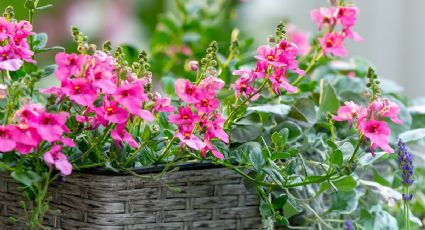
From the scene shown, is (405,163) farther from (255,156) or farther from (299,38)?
(299,38)

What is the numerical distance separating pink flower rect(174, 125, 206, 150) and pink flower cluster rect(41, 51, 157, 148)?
0.03 metres

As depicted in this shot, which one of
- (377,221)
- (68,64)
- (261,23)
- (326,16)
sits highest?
(261,23)

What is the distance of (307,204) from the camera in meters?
0.70

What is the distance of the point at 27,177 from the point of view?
54cm

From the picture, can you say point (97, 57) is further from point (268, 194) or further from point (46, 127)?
point (268, 194)

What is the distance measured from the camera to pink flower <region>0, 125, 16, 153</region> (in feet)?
1.72

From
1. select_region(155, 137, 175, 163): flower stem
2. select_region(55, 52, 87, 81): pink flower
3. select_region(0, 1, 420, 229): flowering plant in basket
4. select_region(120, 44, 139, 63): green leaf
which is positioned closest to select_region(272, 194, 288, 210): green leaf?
select_region(0, 1, 420, 229): flowering plant in basket

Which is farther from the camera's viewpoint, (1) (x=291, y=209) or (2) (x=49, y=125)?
(1) (x=291, y=209)

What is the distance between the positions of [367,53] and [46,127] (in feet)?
5.91

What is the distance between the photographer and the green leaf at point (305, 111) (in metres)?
0.72

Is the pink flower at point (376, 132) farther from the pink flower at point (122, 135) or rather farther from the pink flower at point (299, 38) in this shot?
the pink flower at point (299, 38)

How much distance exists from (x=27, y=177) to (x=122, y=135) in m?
0.08

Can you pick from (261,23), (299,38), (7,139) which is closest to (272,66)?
(7,139)

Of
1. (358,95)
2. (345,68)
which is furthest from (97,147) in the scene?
(345,68)
